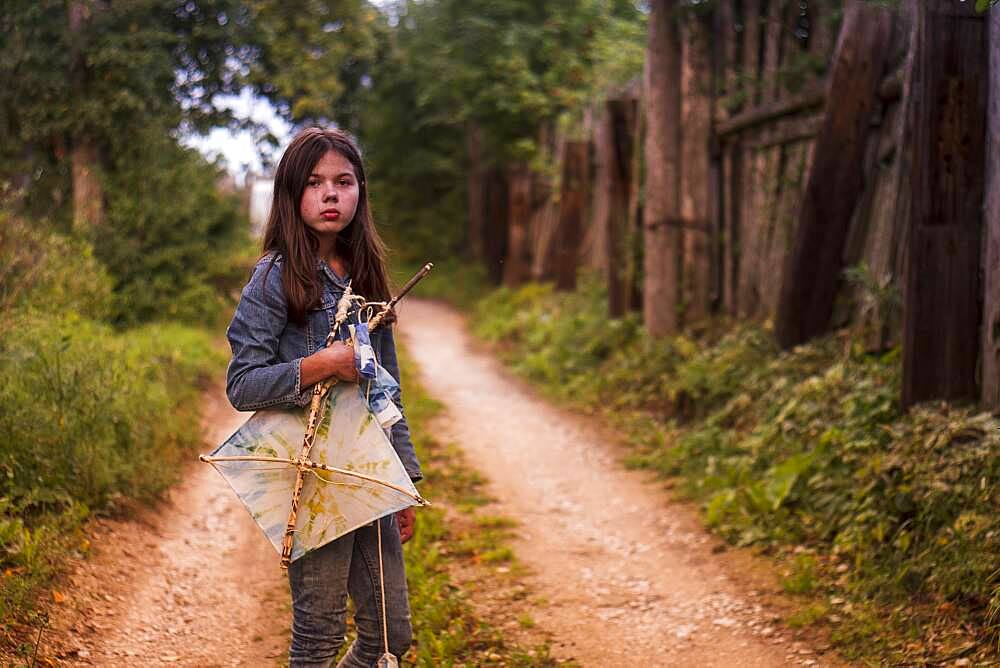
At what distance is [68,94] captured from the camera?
35.1 ft

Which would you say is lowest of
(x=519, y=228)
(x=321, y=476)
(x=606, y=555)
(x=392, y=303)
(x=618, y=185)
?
(x=606, y=555)

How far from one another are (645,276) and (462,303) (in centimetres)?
942

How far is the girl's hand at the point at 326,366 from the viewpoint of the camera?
2.60 metres

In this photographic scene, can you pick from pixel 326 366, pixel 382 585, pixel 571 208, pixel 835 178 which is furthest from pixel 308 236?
pixel 571 208

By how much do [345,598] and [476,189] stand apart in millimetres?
18594

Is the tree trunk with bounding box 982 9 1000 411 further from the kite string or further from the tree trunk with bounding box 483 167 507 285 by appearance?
the tree trunk with bounding box 483 167 507 285

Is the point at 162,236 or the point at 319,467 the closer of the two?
the point at 319,467

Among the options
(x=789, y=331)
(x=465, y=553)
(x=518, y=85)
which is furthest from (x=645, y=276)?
(x=518, y=85)

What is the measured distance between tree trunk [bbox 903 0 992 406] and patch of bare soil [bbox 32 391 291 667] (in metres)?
3.36

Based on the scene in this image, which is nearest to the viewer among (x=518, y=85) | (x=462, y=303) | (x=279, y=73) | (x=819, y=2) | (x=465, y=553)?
(x=465, y=553)

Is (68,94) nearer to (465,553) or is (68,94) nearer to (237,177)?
(237,177)

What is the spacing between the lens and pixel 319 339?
277cm

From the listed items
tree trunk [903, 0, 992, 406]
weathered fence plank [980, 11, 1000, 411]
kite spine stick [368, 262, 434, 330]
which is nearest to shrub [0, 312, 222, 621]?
kite spine stick [368, 262, 434, 330]

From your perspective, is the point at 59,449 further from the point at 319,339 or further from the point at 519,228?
the point at 519,228
